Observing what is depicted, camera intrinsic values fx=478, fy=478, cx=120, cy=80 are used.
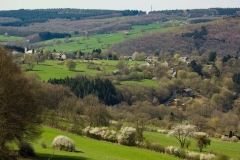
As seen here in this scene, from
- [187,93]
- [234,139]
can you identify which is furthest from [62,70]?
[234,139]

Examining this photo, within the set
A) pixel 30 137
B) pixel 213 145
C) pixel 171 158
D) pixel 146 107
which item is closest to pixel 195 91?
pixel 146 107

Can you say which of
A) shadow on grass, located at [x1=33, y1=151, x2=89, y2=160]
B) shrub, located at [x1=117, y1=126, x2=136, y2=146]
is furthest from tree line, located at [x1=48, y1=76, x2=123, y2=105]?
shadow on grass, located at [x1=33, y1=151, x2=89, y2=160]

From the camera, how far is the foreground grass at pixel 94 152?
119ft

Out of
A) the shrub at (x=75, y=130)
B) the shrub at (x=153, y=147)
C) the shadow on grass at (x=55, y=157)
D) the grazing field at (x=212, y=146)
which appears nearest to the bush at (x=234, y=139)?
the grazing field at (x=212, y=146)

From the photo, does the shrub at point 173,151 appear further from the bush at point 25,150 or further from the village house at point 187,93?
the village house at point 187,93

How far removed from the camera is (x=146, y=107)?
99938 mm

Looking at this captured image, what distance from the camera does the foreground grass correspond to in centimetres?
3619

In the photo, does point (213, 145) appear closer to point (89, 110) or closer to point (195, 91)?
point (89, 110)

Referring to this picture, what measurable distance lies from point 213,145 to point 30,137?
109 ft

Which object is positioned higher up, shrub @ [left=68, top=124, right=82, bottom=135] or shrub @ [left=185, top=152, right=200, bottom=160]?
shrub @ [left=68, top=124, right=82, bottom=135]

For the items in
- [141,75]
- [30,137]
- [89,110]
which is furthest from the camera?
[141,75]

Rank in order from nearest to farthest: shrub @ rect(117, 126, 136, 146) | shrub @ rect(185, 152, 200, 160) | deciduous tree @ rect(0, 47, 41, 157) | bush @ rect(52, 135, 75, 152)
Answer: deciduous tree @ rect(0, 47, 41, 157) < bush @ rect(52, 135, 75, 152) < shrub @ rect(185, 152, 200, 160) < shrub @ rect(117, 126, 136, 146)

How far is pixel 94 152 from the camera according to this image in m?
41.5

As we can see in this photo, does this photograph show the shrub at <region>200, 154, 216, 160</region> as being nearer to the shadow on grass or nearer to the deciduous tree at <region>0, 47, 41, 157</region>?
the shadow on grass
